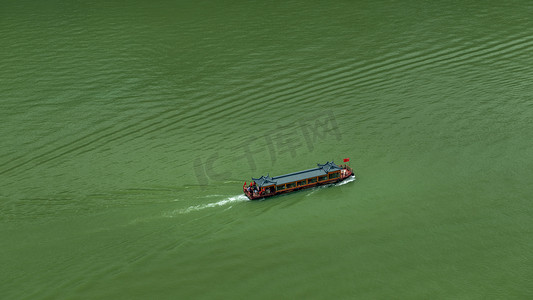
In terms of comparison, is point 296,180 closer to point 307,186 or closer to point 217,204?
point 307,186

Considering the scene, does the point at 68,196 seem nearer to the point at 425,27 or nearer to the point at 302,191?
the point at 302,191

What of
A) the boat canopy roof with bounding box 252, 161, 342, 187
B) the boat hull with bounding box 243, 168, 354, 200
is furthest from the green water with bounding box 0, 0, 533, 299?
the boat canopy roof with bounding box 252, 161, 342, 187

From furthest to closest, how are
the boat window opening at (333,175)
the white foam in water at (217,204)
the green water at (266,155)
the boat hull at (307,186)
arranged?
the boat window opening at (333,175) → the boat hull at (307,186) → the white foam in water at (217,204) → the green water at (266,155)

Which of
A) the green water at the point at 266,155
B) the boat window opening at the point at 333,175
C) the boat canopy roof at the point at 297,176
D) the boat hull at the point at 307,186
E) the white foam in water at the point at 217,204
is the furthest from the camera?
the boat window opening at the point at 333,175

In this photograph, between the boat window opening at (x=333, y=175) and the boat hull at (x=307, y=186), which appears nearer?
the boat hull at (x=307, y=186)

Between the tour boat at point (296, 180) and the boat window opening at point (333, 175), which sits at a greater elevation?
the tour boat at point (296, 180)

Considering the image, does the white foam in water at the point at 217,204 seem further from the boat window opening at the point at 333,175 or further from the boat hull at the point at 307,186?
the boat window opening at the point at 333,175

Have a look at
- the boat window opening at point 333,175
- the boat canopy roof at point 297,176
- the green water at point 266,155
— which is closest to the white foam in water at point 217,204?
the green water at point 266,155

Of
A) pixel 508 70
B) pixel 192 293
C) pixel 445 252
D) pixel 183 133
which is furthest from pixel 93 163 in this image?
pixel 508 70

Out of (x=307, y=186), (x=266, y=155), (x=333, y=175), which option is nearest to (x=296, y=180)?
(x=307, y=186)
